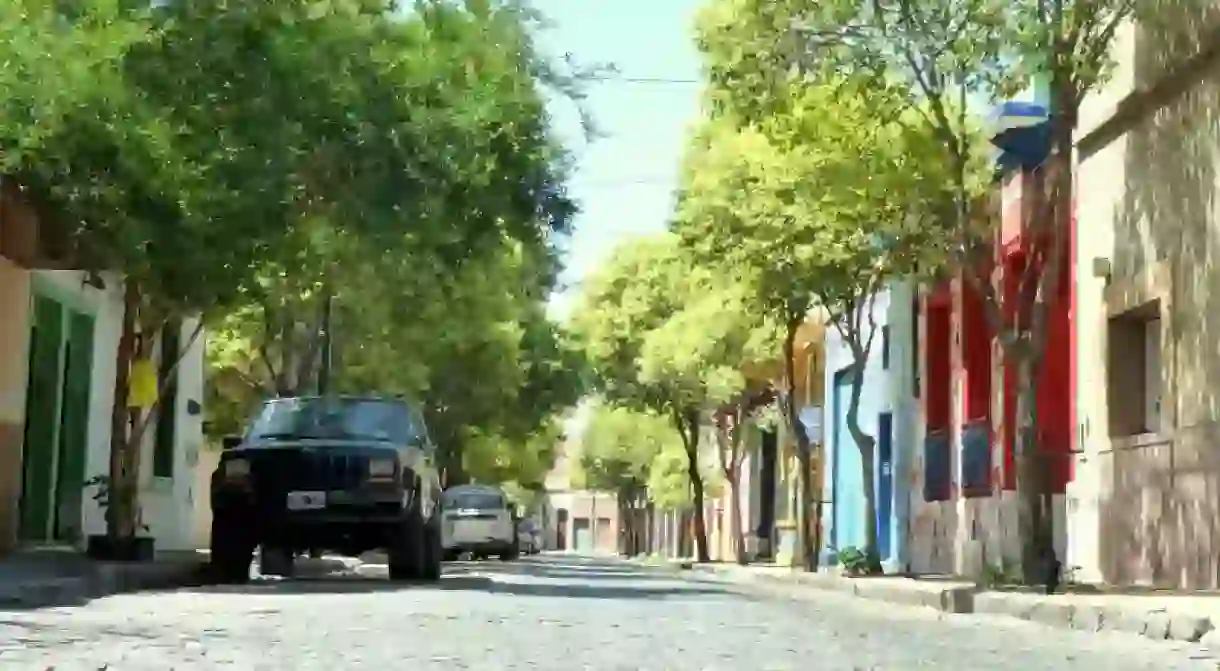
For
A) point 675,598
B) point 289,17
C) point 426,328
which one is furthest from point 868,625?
point 426,328

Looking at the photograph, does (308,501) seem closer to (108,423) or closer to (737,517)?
(108,423)

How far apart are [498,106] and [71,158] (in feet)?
16.1

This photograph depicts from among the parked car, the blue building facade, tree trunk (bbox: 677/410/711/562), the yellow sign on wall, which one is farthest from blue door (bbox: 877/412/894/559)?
the parked car

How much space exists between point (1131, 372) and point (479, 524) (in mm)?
24790

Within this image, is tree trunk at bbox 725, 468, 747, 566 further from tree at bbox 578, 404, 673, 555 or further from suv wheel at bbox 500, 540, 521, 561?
suv wheel at bbox 500, 540, 521, 561

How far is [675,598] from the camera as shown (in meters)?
18.0

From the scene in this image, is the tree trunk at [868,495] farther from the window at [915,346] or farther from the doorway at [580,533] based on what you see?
the doorway at [580,533]

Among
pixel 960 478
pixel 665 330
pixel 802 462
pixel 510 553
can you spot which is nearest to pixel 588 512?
pixel 665 330

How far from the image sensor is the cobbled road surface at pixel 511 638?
922 centimetres

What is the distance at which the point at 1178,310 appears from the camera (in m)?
19.8

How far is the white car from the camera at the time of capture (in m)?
44.6

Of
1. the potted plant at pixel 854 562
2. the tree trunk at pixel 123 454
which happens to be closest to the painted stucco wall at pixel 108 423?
the tree trunk at pixel 123 454

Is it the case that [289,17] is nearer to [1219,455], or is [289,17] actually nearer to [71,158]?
[71,158]

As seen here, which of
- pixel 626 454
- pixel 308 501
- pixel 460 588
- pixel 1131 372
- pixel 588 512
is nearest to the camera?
pixel 460 588
